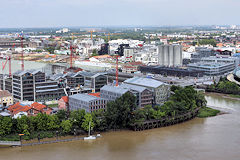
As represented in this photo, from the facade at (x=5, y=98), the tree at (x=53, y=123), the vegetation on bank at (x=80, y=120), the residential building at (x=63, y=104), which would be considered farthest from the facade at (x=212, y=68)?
the tree at (x=53, y=123)

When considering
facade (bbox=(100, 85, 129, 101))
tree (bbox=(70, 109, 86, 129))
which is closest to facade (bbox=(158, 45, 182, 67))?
facade (bbox=(100, 85, 129, 101))

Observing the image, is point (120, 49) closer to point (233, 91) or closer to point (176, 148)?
point (233, 91)

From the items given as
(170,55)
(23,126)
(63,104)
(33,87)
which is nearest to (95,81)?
(33,87)

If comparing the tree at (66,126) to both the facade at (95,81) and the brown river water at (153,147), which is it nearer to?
the brown river water at (153,147)

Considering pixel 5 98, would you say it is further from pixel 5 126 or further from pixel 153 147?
pixel 153 147

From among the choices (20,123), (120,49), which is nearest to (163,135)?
(20,123)

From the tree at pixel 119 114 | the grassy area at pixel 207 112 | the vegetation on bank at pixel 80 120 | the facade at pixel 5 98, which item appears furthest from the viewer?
the facade at pixel 5 98
